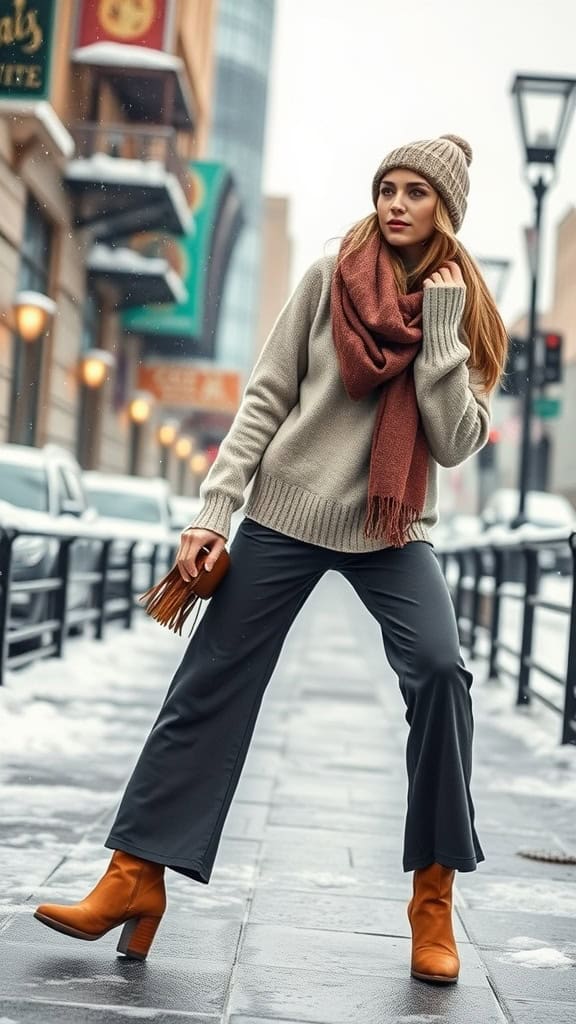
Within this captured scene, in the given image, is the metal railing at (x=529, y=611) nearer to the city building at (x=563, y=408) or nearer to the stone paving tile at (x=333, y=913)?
the stone paving tile at (x=333, y=913)

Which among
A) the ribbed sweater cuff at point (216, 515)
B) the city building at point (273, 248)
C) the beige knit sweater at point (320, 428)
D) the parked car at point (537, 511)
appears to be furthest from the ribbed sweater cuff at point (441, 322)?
the city building at point (273, 248)

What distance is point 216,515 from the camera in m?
3.29

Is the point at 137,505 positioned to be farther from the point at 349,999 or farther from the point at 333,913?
the point at 349,999

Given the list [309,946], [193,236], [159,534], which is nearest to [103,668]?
[159,534]

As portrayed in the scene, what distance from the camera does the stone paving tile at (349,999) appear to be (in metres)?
2.92

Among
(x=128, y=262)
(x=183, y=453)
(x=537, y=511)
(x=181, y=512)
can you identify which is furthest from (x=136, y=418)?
(x=183, y=453)

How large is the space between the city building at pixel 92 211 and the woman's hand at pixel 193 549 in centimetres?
1080

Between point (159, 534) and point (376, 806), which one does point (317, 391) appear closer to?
point (376, 806)

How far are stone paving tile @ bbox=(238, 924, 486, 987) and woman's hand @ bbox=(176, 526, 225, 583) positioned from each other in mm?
877

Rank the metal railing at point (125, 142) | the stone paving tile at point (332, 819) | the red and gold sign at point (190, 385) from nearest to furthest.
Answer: the stone paving tile at point (332, 819)
the metal railing at point (125, 142)
the red and gold sign at point (190, 385)

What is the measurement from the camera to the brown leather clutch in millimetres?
3285

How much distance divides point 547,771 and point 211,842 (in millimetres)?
3633

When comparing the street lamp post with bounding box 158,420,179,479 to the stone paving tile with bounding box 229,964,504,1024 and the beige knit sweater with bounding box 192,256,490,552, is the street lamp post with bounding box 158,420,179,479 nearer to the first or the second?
the beige knit sweater with bounding box 192,256,490,552

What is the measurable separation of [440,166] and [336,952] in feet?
5.92
